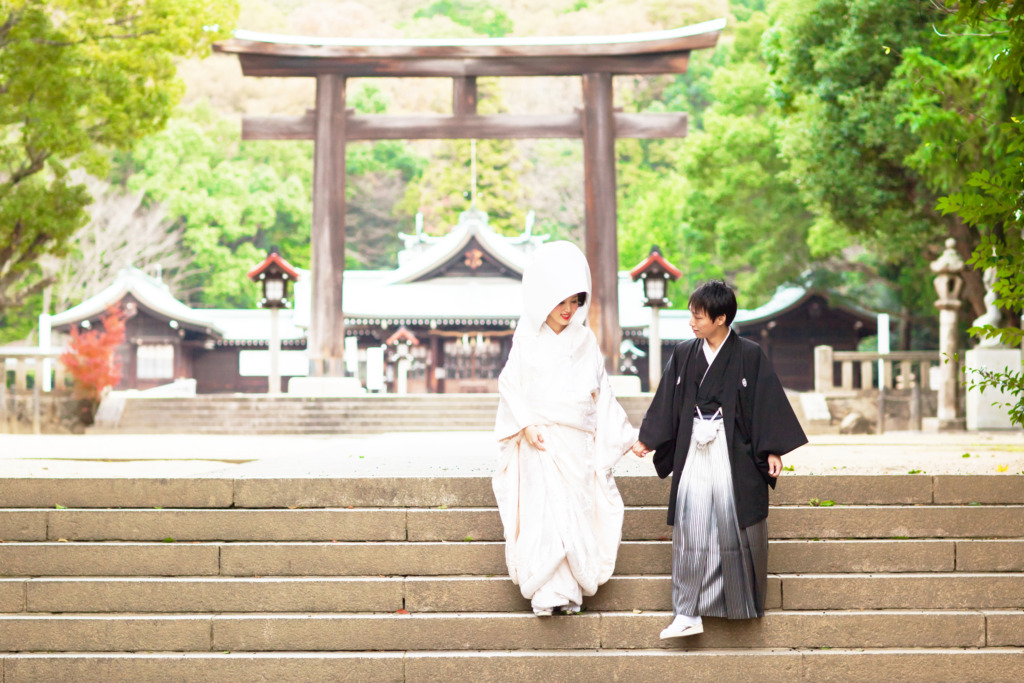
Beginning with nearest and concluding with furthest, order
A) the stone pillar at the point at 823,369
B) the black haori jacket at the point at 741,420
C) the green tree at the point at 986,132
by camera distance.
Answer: the black haori jacket at the point at 741,420, the green tree at the point at 986,132, the stone pillar at the point at 823,369

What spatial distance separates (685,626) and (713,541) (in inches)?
15.9

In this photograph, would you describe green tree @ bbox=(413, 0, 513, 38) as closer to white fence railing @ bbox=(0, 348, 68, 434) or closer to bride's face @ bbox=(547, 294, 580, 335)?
white fence railing @ bbox=(0, 348, 68, 434)

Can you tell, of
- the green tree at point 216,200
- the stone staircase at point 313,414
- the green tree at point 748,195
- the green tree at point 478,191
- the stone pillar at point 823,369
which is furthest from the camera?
the green tree at point 478,191

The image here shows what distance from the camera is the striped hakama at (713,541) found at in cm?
400

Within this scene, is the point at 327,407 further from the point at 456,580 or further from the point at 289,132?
the point at 456,580

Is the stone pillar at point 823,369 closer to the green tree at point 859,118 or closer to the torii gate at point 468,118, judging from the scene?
the green tree at point 859,118

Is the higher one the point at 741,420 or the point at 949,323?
the point at 949,323

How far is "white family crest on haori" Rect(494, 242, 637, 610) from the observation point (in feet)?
13.6

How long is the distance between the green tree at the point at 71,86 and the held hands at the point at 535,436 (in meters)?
9.45

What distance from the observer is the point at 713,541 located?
4004 millimetres

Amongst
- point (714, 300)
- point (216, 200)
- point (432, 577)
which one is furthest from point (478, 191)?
point (714, 300)

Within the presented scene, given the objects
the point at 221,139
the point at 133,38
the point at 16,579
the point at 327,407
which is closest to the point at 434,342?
Result: the point at 327,407

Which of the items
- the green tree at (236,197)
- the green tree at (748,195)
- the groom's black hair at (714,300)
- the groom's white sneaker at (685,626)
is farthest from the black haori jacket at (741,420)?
the green tree at (236,197)

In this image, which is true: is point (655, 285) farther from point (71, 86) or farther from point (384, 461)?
point (384, 461)
